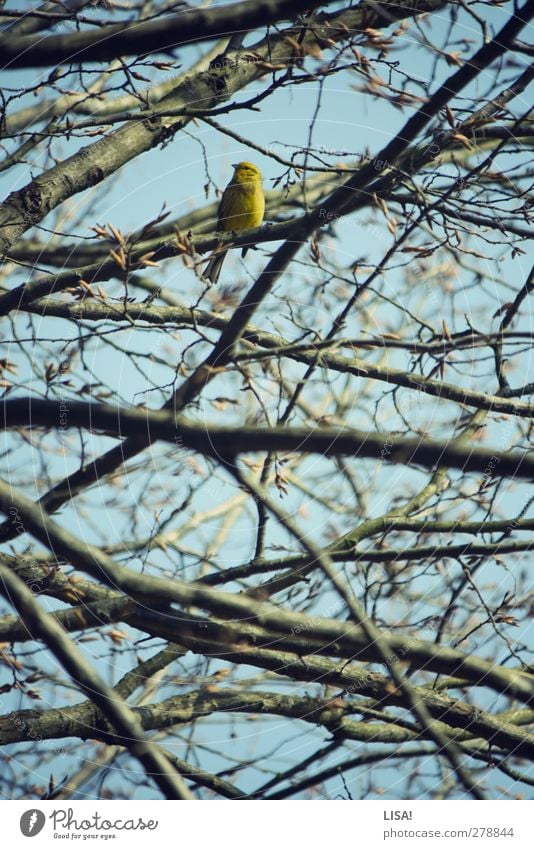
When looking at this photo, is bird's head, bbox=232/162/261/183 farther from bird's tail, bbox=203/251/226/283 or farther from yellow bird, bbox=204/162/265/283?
bird's tail, bbox=203/251/226/283

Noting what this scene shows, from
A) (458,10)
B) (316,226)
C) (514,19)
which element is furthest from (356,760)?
(458,10)

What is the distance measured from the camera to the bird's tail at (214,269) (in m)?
2.27

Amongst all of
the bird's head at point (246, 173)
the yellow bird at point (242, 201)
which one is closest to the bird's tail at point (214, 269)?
the yellow bird at point (242, 201)

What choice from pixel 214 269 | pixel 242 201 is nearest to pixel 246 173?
pixel 242 201

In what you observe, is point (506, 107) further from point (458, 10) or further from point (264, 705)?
point (264, 705)

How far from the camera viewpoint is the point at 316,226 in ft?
6.89

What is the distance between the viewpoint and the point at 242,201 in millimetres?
2828

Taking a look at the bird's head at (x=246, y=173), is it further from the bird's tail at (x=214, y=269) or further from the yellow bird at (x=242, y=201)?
the bird's tail at (x=214, y=269)

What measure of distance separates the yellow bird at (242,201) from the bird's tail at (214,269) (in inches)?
9.1

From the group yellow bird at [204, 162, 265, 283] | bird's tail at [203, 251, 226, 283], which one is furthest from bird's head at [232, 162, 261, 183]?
bird's tail at [203, 251, 226, 283]

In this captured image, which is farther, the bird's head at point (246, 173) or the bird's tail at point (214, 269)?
the bird's head at point (246, 173)

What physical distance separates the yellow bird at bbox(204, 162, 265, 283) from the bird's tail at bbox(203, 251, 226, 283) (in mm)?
231

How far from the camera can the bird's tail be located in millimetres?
2273
